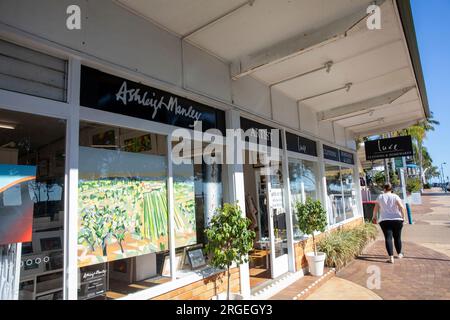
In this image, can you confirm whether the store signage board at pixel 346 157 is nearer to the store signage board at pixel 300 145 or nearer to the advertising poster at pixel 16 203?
the store signage board at pixel 300 145

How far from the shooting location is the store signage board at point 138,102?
295 centimetres

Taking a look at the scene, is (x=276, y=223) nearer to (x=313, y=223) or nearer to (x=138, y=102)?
(x=313, y=223)

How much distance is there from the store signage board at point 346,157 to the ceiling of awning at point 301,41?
3218mm

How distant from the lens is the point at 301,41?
3.99 metres

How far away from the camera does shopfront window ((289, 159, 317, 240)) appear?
6430 mm

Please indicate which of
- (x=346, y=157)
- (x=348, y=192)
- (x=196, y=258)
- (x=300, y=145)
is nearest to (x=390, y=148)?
(x=346, y=157)

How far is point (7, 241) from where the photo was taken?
2.33 meters

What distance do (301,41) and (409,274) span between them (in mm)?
4593

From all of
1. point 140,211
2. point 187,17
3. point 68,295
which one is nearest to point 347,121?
point 187,17

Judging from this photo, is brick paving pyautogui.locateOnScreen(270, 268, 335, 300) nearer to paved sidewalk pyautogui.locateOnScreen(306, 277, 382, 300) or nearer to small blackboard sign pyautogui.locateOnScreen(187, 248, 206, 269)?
paved sidewalk pyautogui.locateOnScreen(306, 277, 382, 300)

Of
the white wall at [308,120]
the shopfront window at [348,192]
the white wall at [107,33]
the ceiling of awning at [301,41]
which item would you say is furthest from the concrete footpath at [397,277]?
the white wall at [107,33]

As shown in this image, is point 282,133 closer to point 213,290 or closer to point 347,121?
point 213,290

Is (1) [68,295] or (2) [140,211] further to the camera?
(2) [140,211]

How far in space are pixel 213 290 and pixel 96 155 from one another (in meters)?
2.25
